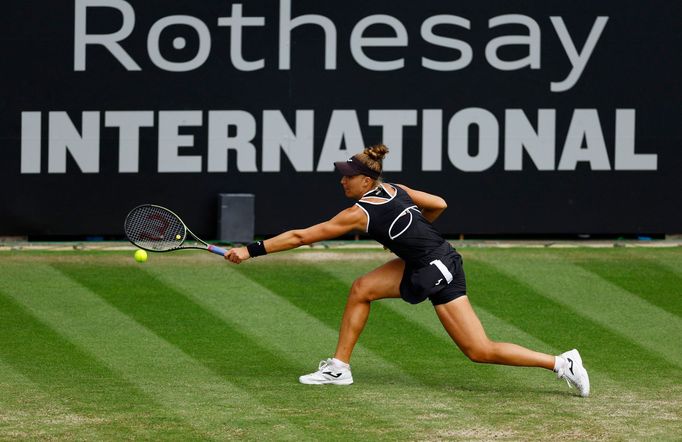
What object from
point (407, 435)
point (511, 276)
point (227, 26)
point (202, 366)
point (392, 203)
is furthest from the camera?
point (227, 26)

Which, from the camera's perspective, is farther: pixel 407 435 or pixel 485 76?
pixel 485 76

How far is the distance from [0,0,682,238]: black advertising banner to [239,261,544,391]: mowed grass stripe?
1.67m

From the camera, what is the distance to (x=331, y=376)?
849 centimetres

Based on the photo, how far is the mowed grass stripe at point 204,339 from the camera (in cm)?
766

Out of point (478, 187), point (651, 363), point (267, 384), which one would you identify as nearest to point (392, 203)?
point (267, 384)

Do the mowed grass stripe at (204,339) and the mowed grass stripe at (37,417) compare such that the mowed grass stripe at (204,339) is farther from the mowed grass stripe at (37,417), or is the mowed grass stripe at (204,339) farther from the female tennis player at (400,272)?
the mowed grass stripe at (37,417)

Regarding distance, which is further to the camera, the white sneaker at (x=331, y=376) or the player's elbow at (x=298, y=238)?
the white sneaker at (x=331, y=376)

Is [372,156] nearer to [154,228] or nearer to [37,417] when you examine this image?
[154,228]

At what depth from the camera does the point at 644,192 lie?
579 inches

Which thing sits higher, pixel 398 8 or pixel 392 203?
pixel 398 8

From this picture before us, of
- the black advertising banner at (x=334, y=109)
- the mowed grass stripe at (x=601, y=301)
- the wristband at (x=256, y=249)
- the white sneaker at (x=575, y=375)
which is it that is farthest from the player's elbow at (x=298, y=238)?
the black advertising banner at (x=334, y=109)

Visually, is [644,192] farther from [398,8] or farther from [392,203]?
[392,203]

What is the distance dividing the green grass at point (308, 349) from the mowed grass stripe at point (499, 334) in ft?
0.10

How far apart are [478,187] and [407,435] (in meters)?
7.68
